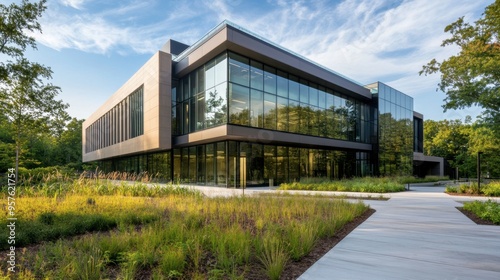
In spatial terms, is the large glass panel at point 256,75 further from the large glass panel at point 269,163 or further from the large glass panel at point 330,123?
the large glass panel at point 330,123

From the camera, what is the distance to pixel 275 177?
992 inches

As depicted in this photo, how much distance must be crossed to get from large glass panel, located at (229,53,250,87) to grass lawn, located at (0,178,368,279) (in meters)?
13.8

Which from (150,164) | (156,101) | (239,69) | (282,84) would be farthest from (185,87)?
(150,164)

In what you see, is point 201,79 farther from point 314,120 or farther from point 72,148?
point 72,148

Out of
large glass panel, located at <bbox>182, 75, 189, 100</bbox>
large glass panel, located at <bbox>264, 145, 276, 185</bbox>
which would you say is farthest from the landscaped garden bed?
large glass panel, located at <bbox>182, 75, 189, 100</bbox>

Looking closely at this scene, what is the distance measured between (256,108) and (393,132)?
23.0 meters

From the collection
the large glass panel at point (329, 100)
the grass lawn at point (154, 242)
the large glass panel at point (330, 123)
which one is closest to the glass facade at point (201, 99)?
the large glass panel at point (330, 123)

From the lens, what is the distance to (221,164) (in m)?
22.9

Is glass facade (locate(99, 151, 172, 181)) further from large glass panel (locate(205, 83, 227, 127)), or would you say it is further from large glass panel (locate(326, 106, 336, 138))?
large glass panel (locate(326, 106, 336, 138))

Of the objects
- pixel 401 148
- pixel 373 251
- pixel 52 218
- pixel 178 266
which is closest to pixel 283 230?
pixel 373 251

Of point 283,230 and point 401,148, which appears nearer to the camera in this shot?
point 283,230

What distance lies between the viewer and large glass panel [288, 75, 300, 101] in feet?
82.5

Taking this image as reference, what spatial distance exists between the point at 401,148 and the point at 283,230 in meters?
35.9

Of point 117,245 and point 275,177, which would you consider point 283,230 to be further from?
point 275,177
